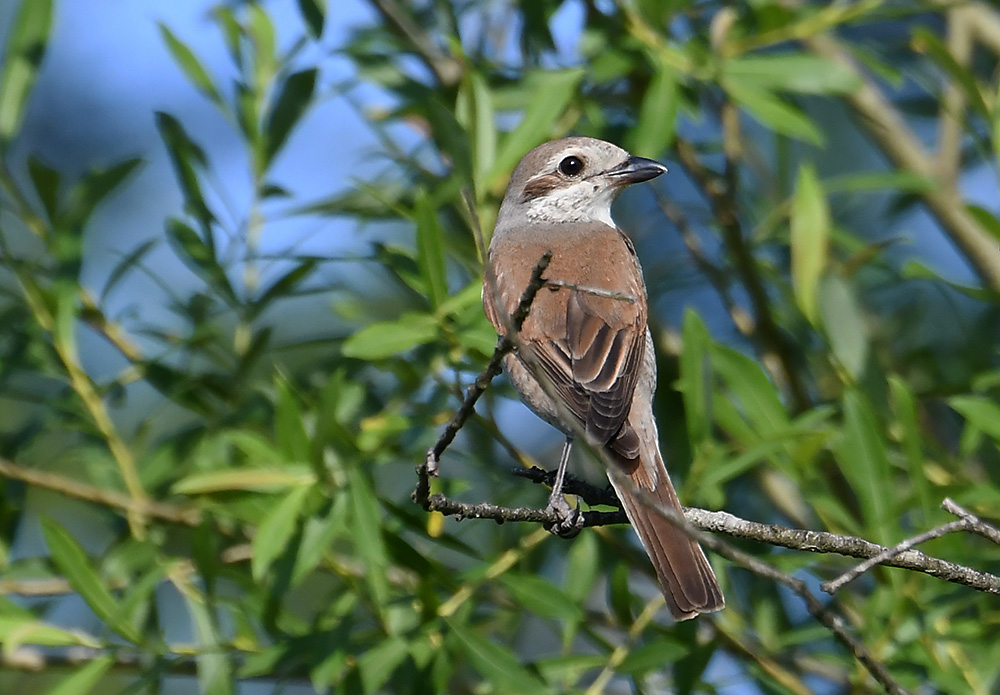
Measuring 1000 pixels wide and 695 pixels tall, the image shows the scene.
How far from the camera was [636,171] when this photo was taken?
179 inches

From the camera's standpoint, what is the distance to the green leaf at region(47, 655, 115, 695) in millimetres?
3559

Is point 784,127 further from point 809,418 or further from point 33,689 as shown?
point 33,689

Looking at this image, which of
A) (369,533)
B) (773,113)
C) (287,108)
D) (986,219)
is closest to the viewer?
(369,533)

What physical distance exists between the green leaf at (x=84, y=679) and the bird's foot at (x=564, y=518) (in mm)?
1495

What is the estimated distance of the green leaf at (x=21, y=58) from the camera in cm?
420

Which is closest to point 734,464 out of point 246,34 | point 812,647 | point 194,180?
point 812,647

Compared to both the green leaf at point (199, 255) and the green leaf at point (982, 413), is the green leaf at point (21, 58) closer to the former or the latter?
the green leaf at point (199, 255)

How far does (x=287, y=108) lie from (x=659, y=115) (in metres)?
1.38

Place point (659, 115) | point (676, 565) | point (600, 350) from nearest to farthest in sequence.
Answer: point (676, 565) < point (600, 350) < point (659, 115)

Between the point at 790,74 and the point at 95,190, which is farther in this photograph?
the point at 790,74

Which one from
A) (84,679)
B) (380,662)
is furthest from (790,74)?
(84,679)

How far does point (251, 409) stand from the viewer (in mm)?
4195

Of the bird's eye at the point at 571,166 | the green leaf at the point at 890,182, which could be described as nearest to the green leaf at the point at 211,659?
the bird's eye at the point at 571,166

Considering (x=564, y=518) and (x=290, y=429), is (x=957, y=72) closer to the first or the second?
(x=564, y=518)
